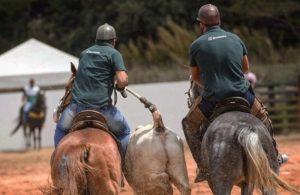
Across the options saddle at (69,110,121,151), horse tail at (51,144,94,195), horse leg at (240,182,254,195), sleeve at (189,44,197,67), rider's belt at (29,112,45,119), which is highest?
sleeve at (189,44,197,67)

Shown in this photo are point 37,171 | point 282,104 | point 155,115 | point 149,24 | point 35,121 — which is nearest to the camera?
point 155,115

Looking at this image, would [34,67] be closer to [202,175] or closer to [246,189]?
[202,175]

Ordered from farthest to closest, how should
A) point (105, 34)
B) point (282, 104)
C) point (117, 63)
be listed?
point (282, 104) < point (105, 34) < point (117, 63)

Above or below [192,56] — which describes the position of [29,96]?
below

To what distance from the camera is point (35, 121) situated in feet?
83.1

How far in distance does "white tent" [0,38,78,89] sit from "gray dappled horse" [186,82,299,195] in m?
17.5

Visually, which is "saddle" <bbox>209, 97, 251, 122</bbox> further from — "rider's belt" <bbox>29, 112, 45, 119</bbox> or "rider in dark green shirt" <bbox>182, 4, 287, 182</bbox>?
"rider's belt" <bbox>29, 112, 45, 119</bbox>

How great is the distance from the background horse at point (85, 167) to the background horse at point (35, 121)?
54.8 ft

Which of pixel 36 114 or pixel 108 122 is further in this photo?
pixel 36 114

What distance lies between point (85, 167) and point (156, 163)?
4.58ft

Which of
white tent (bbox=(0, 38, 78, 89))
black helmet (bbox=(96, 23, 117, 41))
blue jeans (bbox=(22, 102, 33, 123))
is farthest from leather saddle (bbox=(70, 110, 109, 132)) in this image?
white tent (bbox=(0, 38, 78, 89))

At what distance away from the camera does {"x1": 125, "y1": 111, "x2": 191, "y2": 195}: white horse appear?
9594 mm

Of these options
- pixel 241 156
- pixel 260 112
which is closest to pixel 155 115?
pixel 260 112

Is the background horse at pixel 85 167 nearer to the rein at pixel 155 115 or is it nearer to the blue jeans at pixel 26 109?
the rein at pixel 155 115
